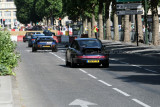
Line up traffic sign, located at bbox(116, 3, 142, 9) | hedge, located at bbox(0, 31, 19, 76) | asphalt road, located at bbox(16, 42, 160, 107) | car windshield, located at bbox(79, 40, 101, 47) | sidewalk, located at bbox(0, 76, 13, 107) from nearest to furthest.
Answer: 1. sidewalk, located at bbox(0, 76, 13, 107)
2. asphalt road, located at bbox(16, 42, 160, 107)
3. hedge, located at bbox(0, 31, 19, 76)
4. car windshield, located at bbox(79, 40, 101, 47)
5. traffic sign, located at bbox(116, 3, 142, 9)

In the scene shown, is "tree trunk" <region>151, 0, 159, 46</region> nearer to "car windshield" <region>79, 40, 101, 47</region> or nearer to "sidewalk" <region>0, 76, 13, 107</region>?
"car windshield" <region>79, 40, 101, 47</region>

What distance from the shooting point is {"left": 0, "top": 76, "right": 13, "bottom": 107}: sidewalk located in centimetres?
1180

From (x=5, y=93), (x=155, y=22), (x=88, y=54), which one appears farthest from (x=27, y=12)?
(x=5, y=93)

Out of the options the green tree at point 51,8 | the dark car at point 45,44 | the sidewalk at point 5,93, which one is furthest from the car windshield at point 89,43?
the green tree at point 51,8

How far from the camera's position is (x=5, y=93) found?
13.6 m

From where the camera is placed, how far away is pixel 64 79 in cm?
2088

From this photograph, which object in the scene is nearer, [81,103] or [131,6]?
[81,103]

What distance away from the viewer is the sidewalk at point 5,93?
11797 millimetres

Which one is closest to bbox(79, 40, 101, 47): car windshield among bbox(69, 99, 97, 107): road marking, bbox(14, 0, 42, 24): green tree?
bbox(69, 99, 97, 107): road marking

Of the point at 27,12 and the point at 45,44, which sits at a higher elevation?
the point at 27,12

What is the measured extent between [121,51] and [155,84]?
Result: 26.5 m

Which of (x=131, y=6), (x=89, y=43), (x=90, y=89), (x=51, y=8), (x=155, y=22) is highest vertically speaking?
(x=51, y=8)

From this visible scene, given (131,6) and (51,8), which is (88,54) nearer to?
(131,6)

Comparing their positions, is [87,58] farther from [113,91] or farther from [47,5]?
[47,5]
